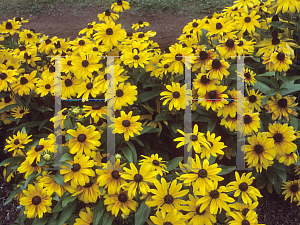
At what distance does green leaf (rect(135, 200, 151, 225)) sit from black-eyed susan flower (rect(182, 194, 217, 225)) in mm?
198

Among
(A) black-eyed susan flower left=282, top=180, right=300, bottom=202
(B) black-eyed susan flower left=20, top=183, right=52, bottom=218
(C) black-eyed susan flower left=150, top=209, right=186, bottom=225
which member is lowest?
(A) black-eyed susan flower left=282, top=180, right=300, bottom=202

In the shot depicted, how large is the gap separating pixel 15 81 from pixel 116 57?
0.86m

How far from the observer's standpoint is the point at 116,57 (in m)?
2.07

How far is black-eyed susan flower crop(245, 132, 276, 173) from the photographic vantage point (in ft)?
5.40

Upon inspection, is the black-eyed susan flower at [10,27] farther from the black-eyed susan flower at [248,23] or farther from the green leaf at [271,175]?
the green leaf at [271,175]

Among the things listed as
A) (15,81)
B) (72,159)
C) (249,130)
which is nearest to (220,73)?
(249,130)

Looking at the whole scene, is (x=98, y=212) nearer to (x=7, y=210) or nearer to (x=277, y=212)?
(x=7, y=210)

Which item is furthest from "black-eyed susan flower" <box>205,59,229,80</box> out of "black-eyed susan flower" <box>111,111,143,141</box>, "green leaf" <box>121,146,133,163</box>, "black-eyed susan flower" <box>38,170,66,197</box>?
"black-eyed susan flower" <box>38,170,66,197</box>

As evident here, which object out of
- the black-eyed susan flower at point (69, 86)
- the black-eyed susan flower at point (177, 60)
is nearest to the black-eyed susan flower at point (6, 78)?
the black-eyed susan flower at point (69, 86)

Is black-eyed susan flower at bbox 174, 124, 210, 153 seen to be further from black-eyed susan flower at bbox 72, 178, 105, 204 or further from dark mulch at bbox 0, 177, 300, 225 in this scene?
dark mulch at bbox 0, 177, 300, 225

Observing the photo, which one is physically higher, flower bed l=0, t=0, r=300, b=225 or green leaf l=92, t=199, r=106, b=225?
flower bed l=0, t=0, r=300, b=225

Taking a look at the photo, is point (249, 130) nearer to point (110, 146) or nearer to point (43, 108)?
point (110, 146)

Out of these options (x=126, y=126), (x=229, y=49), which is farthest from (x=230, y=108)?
(x=126, y=126)

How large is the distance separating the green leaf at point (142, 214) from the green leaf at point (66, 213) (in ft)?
1.39
